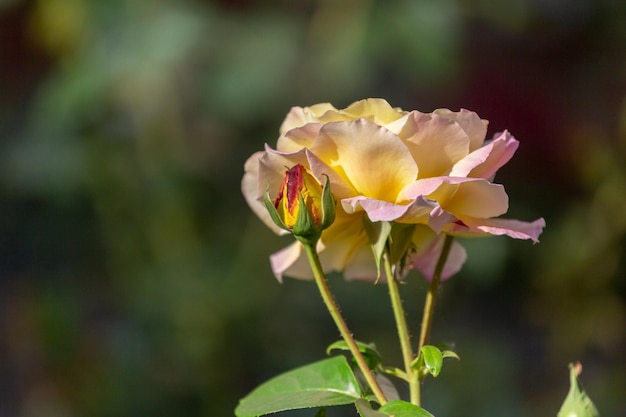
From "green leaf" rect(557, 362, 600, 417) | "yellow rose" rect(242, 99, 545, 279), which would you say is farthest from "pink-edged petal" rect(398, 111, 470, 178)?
"green leaf" rect(557, 362, 600, 417)

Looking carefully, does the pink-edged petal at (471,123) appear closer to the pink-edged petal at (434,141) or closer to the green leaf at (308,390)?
the pink-edged petal at (434,141)

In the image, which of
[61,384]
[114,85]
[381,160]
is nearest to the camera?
[381,160]

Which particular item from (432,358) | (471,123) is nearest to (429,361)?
(432,358)

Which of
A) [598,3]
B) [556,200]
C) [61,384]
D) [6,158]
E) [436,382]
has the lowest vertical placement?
[61,384]

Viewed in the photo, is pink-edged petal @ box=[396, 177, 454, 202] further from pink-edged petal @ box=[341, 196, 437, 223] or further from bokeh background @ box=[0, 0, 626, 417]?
bokeh background @ box=[0, 0, 626, 417]

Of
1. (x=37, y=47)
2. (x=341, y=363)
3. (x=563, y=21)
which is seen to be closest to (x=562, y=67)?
(x=563, y=21)

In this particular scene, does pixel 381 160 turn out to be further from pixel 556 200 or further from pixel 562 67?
pixel 562 67

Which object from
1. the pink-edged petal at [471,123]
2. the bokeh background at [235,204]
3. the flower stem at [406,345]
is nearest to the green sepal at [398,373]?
the flower stem at [406,345]
